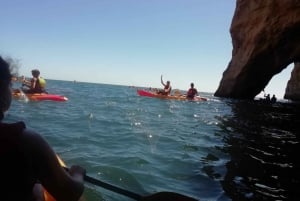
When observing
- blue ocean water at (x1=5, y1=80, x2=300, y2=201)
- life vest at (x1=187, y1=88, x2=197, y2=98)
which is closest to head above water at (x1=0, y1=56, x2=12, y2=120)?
blue ocean water at (x1=5, y1=80, x2=300, y2=201)

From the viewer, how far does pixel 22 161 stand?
1.85 metres

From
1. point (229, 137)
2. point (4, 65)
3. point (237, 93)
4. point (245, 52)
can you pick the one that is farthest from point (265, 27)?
point (4, 65)

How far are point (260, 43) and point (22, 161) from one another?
30367 millimetres

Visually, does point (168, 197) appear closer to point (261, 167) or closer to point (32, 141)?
point (32, 141)

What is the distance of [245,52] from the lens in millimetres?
33188

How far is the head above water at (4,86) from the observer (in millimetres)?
1949

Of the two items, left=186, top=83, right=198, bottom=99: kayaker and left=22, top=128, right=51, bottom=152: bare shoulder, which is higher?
left=186, top=83, right=198, bottom=99: kayaker

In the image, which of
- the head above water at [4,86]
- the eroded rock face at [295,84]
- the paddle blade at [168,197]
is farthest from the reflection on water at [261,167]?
the eroded rock face at [295,84]

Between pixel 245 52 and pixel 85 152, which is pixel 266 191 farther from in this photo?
pixel 245 52

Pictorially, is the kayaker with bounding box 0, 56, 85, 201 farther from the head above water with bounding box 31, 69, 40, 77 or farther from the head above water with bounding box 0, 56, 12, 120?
the head above water with bounding box 31, 69, 40, 77

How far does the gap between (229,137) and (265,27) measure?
63.6ft

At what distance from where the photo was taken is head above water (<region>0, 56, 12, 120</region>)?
76.7 inches

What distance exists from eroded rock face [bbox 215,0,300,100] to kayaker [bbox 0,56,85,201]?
80.5 feet

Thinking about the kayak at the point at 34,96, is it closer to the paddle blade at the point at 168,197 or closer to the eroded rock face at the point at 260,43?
the paddle blade at the point at 168,197
